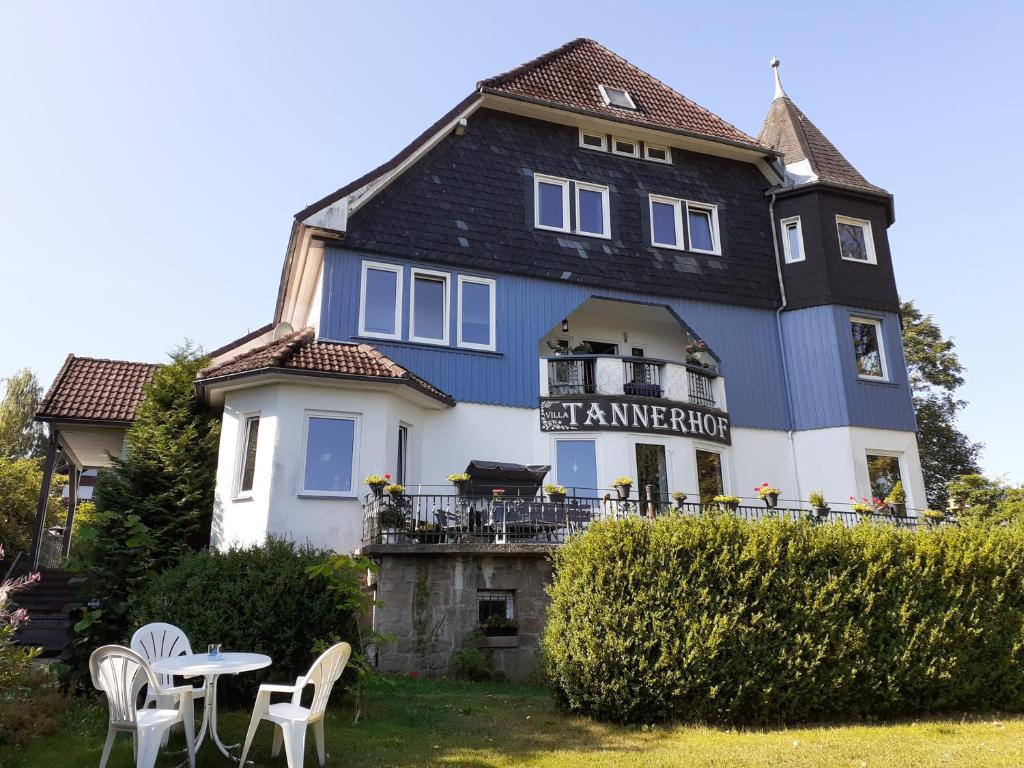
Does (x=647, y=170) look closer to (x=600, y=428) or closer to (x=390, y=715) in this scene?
(x=600, y=428)

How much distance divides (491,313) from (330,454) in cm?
521

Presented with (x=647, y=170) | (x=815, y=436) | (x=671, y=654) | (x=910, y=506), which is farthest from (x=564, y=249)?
(x=671, y=654)

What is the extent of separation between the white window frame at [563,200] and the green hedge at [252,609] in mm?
11553

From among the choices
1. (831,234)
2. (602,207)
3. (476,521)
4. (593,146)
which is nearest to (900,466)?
(831,234)

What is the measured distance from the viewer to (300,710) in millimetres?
6797

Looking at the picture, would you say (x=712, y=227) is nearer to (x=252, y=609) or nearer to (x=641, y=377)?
(x=641, y=377)

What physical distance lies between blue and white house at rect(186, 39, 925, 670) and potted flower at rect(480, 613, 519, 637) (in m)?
0.24

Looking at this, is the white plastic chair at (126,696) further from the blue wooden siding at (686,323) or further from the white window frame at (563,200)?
the white window frame at (563,200)

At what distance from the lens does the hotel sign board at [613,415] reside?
1728 cm

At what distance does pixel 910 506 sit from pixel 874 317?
16.7 feet

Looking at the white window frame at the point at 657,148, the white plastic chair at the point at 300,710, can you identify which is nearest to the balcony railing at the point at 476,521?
the white plastic chair at the point at 300,710

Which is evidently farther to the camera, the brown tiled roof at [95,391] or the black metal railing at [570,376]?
the black metal railing at [570,376]

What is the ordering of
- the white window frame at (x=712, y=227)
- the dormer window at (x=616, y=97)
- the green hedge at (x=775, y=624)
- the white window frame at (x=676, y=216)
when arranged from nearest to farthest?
1. the green hedge at (x=775, y=624)
2. the white window frame at (x=676, y=216)
3. the white window frame at (x=712, y=227)
4. the dormer window at (x=616, y=97)

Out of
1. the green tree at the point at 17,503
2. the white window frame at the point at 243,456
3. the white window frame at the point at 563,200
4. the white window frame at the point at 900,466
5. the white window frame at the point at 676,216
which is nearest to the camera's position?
the white window frame at the point at 243,456
